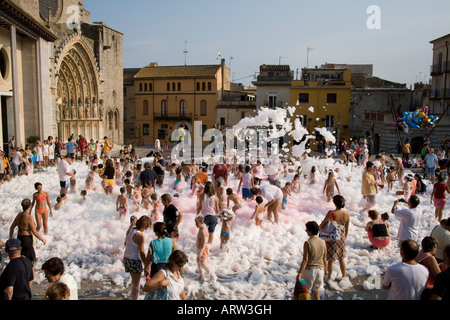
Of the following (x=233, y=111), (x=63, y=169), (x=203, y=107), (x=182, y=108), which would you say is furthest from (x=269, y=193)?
(x=182, y=108)

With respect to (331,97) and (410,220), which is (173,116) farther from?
(410,220)

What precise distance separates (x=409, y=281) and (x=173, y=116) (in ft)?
151

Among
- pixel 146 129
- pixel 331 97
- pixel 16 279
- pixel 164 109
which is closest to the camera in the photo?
pixel 16 279

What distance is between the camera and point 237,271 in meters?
8.80

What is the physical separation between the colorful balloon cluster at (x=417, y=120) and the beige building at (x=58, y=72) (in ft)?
76.5

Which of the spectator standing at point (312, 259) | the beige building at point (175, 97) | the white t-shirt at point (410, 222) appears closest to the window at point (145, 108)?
the beige building at point (175, 97)

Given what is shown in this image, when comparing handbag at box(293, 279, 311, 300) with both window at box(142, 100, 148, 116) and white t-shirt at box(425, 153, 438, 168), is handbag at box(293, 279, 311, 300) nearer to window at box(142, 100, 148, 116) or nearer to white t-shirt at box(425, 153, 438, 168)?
white t-shirt at box(425, 153, 438, 168)

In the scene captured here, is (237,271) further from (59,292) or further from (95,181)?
(95,181)

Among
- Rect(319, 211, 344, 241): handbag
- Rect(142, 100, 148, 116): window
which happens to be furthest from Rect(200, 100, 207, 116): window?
Rect(319, 211, 344, 241): handbag

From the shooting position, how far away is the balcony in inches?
1927

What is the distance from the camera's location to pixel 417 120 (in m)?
28.5

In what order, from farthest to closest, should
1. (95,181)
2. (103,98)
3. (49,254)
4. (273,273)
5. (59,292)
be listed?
(103,98) → (95,181) → (49,254) → (273,273) → (59,292)

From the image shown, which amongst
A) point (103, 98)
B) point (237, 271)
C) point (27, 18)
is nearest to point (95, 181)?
point (237, 271)
